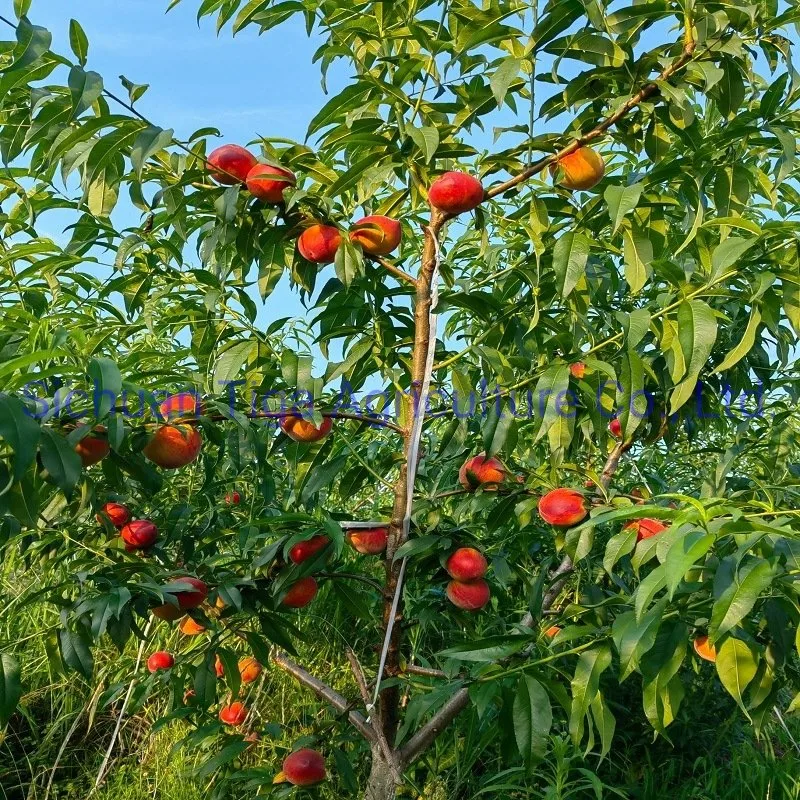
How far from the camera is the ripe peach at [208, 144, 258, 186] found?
1323mm

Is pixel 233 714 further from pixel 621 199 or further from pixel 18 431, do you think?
pixel 621 199

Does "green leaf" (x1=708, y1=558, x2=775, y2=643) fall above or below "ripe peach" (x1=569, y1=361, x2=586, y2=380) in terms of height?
below

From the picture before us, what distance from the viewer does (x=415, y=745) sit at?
1.58 m

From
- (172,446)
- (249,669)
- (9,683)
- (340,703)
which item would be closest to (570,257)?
(172,446)

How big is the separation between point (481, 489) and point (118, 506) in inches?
30.8

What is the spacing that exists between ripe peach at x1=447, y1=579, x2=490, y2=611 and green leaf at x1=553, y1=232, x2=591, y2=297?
580mm

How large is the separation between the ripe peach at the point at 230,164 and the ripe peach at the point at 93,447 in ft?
1.47

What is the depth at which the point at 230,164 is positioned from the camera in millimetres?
1324

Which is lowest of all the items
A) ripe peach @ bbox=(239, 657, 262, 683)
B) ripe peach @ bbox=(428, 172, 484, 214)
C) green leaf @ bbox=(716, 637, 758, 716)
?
ripe peach @ bbox=(239, 657, 262, 683)

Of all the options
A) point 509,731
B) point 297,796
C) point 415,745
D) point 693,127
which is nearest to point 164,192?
point 693,127

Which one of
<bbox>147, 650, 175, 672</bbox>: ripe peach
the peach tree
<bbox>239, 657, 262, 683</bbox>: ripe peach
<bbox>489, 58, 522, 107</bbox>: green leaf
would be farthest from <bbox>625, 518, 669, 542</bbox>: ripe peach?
<bbox>147, 650, 175, 672</bbox>: ripe peach

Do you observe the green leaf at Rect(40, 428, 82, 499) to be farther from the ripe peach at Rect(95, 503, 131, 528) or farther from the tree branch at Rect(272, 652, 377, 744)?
the tree branch at Rect(272, 652, 377, 744)

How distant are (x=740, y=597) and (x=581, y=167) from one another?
0.82m

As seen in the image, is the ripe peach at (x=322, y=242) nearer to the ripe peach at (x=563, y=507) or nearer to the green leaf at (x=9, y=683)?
the ripe peach at (x=563, y=507)
